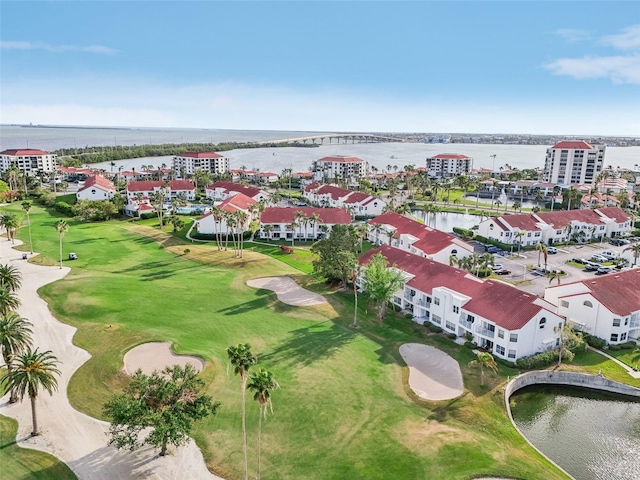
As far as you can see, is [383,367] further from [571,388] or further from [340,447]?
[571,388]

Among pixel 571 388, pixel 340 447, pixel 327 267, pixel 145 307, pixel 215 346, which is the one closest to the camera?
pixel 340 447

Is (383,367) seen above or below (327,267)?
below

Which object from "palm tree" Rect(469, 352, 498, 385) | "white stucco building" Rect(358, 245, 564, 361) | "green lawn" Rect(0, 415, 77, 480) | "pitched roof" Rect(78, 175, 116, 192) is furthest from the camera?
"pitched roof" Rect(78, 175, 116, 192)

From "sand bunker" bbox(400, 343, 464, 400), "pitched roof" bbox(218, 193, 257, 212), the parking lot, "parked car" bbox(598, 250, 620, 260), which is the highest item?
"pitched roof" bbox(218, 193, 257, 212)

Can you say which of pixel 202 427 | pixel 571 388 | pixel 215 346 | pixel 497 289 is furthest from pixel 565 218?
pixel 202 427

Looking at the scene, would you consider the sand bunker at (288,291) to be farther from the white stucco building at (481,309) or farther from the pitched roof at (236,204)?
the pitched roof at (236,204)

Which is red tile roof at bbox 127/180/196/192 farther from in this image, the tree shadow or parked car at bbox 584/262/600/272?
parked car at bbox 584/262/600/272

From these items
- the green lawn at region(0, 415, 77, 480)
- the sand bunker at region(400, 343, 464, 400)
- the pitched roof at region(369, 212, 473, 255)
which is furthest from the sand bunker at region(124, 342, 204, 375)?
the pitched roof at region(369, 212, 473, 255)

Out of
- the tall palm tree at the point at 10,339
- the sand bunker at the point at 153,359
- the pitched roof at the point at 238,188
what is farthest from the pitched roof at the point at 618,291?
the pitched roof at the point at 238,188
